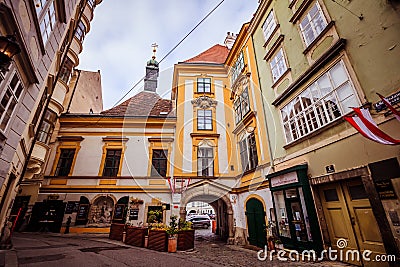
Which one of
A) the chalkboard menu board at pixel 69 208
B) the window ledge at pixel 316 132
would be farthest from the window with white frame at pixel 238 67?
the chalkboard menu board at pixel 69 208

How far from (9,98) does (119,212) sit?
9921 mm

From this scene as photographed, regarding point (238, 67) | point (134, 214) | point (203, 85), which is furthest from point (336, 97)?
point (134, 214)

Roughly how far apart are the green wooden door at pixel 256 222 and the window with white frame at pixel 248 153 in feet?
6.56

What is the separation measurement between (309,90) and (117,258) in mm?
9266

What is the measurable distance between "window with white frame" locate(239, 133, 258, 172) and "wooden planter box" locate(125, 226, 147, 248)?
6700 mm

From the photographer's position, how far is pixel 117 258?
6746 millimetres

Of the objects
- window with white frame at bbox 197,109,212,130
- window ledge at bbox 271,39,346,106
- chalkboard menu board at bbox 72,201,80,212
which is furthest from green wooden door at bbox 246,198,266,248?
chalkboard menu board at bbox 72,201,80,212

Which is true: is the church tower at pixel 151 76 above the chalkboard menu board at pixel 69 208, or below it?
above

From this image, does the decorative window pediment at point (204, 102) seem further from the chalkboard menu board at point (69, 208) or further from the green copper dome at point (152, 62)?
the green copper dome at point (152, 62)

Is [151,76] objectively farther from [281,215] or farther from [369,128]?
[369,128]

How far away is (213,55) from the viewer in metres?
20.2

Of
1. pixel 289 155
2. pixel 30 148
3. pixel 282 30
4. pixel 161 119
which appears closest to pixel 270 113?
pixel 289 155

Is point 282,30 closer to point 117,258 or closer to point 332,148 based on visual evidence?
point 332,148

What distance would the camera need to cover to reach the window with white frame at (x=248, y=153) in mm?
11255
